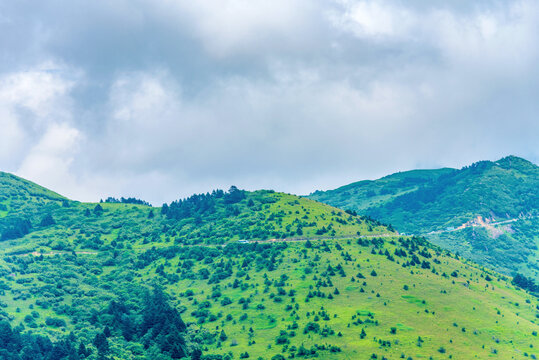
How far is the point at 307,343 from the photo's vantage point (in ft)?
589

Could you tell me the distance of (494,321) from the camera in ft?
652

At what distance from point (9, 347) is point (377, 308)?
98.0 m

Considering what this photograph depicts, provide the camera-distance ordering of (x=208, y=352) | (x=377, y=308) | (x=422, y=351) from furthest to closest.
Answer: (x=377, y=308)
(x=208, y=352)
(x=422, y=351)

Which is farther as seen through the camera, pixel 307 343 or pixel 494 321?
pixel 494 321

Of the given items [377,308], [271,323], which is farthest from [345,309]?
[271,323]

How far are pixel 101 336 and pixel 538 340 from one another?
118109mm

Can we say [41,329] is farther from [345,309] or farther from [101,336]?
[345,309]

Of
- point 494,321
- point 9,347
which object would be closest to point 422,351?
point 494,321

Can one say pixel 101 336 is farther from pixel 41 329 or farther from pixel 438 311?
pixel 438 311

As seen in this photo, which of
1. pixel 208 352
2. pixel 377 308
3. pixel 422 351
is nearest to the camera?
pixel 422 351

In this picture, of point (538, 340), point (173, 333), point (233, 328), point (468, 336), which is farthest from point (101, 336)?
point (538, 340)

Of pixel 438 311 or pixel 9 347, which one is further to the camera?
pixel 438 311

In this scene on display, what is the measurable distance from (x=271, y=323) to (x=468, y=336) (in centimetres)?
5304

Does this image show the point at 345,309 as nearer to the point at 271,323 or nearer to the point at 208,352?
the point at 271,323
